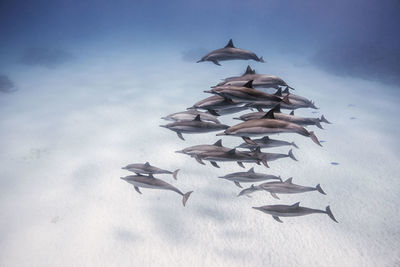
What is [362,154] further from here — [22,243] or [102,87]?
[102,87]

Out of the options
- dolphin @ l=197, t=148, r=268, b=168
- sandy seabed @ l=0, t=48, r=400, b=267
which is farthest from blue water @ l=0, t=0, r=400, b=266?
dolphin @ l=197, t=148, r=268, b=168

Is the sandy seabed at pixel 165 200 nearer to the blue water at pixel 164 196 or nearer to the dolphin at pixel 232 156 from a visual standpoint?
the blue water at pixel 164 196

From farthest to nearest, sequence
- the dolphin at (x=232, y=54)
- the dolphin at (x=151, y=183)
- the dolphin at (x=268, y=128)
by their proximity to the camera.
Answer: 1. the dolphin at (x=151, y=183)
2. the dolphin at (x=232, y=54)
3. the dolphin at (x=268, y=128)

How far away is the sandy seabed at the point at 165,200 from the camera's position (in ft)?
15.7

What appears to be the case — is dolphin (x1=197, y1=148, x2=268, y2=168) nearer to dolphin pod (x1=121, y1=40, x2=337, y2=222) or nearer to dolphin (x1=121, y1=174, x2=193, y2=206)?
dolphin pod (x1=121, y1=40, x2=337, y2=222)

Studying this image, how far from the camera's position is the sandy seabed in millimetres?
4797

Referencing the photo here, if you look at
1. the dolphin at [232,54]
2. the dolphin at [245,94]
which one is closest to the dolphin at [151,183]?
the dolphin at [245,94]

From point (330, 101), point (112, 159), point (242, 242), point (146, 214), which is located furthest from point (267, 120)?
point (330, 101)

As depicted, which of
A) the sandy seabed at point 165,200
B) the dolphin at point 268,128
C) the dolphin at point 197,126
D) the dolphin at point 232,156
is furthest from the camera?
the sandy seabed at point 165,200

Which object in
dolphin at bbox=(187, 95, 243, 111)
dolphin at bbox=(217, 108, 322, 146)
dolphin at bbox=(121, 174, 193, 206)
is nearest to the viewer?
dolphin at bbox=(217, 108, 322, 146)

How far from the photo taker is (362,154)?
850 centimetres

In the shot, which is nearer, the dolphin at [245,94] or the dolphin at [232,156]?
the dolphin at [245,94]

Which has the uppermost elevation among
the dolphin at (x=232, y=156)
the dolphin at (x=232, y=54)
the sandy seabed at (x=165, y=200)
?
the dolphin at (x=232, y=54)

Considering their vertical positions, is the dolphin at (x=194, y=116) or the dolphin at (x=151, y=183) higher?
the dolphin at (x=194, y=116)
